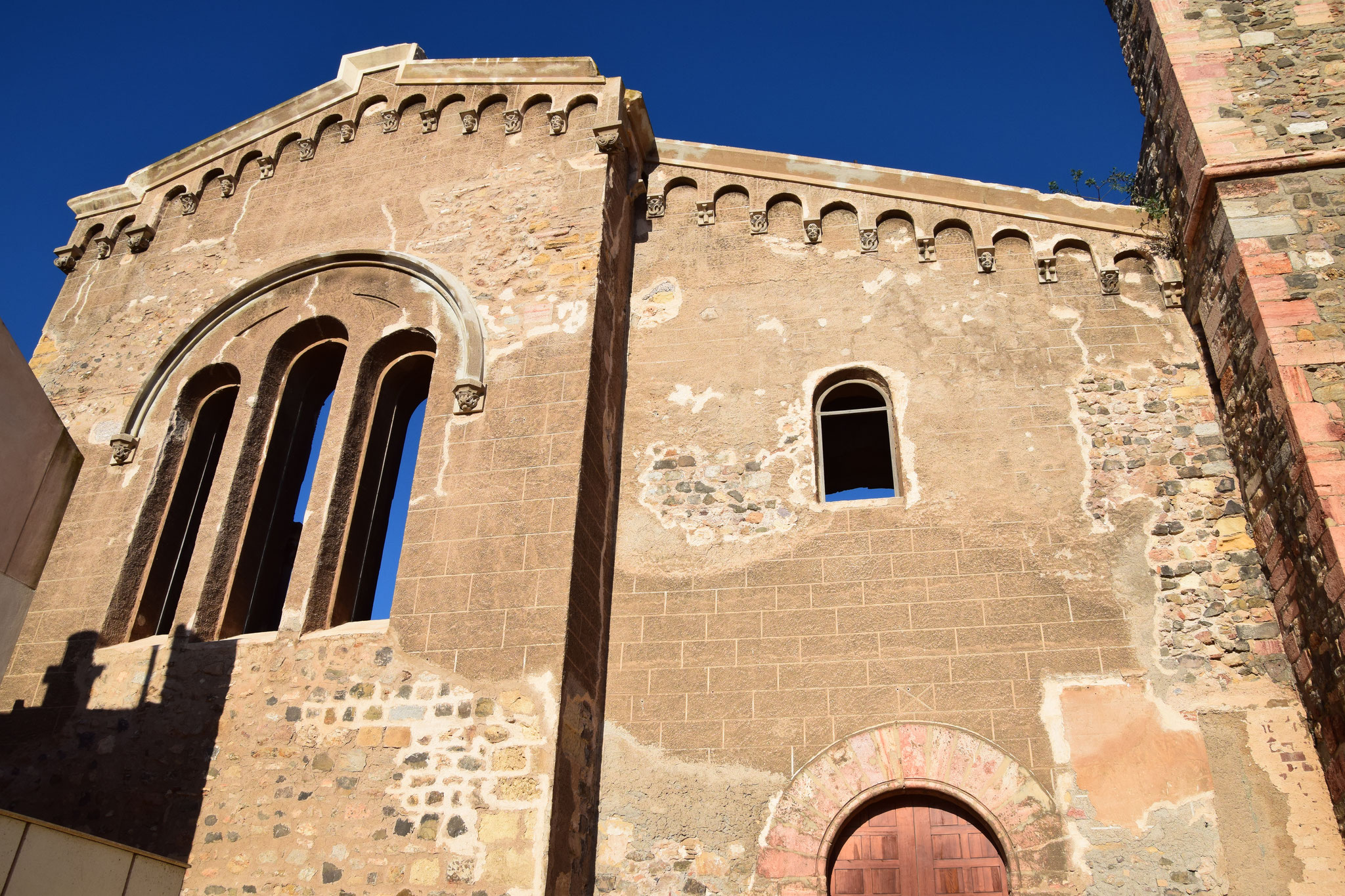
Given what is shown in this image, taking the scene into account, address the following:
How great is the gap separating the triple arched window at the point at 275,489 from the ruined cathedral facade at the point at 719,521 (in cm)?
4

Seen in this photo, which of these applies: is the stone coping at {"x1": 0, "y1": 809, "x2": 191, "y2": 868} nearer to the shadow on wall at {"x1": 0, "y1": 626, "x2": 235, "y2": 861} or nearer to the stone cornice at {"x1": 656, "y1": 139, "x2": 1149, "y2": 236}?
the shadow on wall at {"x1": 0, "y1": 626, "x2": 235, "y2": 861}

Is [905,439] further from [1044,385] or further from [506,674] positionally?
[506,674]

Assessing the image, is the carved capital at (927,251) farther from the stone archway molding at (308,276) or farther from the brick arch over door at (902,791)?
the brick arch over door at (902,791)

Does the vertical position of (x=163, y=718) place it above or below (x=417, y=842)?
above

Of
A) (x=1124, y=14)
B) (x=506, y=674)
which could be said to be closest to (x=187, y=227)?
(x=506, y=674)

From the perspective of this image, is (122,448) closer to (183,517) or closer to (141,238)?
(183,517)

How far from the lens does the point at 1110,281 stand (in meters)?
8.61

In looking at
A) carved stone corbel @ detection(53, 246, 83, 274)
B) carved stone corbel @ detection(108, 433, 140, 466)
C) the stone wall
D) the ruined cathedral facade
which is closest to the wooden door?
the ruined cathedral facade

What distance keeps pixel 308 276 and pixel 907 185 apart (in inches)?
212

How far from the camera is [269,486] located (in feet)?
30.0

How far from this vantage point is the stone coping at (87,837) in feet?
17.8

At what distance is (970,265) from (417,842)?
6.13 meters

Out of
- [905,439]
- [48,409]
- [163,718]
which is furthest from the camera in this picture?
[905,439]

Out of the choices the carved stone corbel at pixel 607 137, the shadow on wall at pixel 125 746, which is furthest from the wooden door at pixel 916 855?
the carved stone corbel at pixel 607 137
